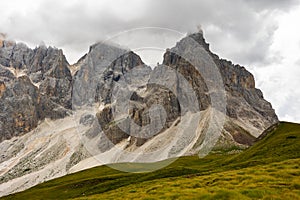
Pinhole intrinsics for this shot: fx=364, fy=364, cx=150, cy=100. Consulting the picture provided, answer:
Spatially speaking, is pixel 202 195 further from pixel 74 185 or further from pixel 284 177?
pixel 74 185

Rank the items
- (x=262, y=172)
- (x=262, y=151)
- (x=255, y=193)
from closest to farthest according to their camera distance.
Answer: (x=255, y=193) → (x=262, y=172) → (x=262, y=151)

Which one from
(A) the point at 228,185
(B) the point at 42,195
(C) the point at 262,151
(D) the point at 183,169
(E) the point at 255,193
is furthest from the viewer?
(B) the point at 42,195

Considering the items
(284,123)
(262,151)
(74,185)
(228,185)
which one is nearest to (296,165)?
(228,185)

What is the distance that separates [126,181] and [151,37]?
227 ft

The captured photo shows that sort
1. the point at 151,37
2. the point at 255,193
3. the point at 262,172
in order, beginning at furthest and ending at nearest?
the point at 151,37 < the point at 262,172 < the point at 255,193

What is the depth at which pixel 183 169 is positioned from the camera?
118m

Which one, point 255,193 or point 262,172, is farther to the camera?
point 262,172

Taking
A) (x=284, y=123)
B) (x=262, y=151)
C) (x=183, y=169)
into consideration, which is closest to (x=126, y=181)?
(x=183, y=169)

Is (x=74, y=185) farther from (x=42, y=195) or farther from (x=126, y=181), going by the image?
→ (x=126, y=181)

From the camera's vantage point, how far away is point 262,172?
55938mm

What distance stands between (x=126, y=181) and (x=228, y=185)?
3015 inches

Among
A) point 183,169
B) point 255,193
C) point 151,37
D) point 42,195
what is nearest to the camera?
point 255,193

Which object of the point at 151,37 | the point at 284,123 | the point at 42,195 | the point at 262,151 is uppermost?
the point at 151,37

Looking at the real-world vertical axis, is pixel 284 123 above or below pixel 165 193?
above
